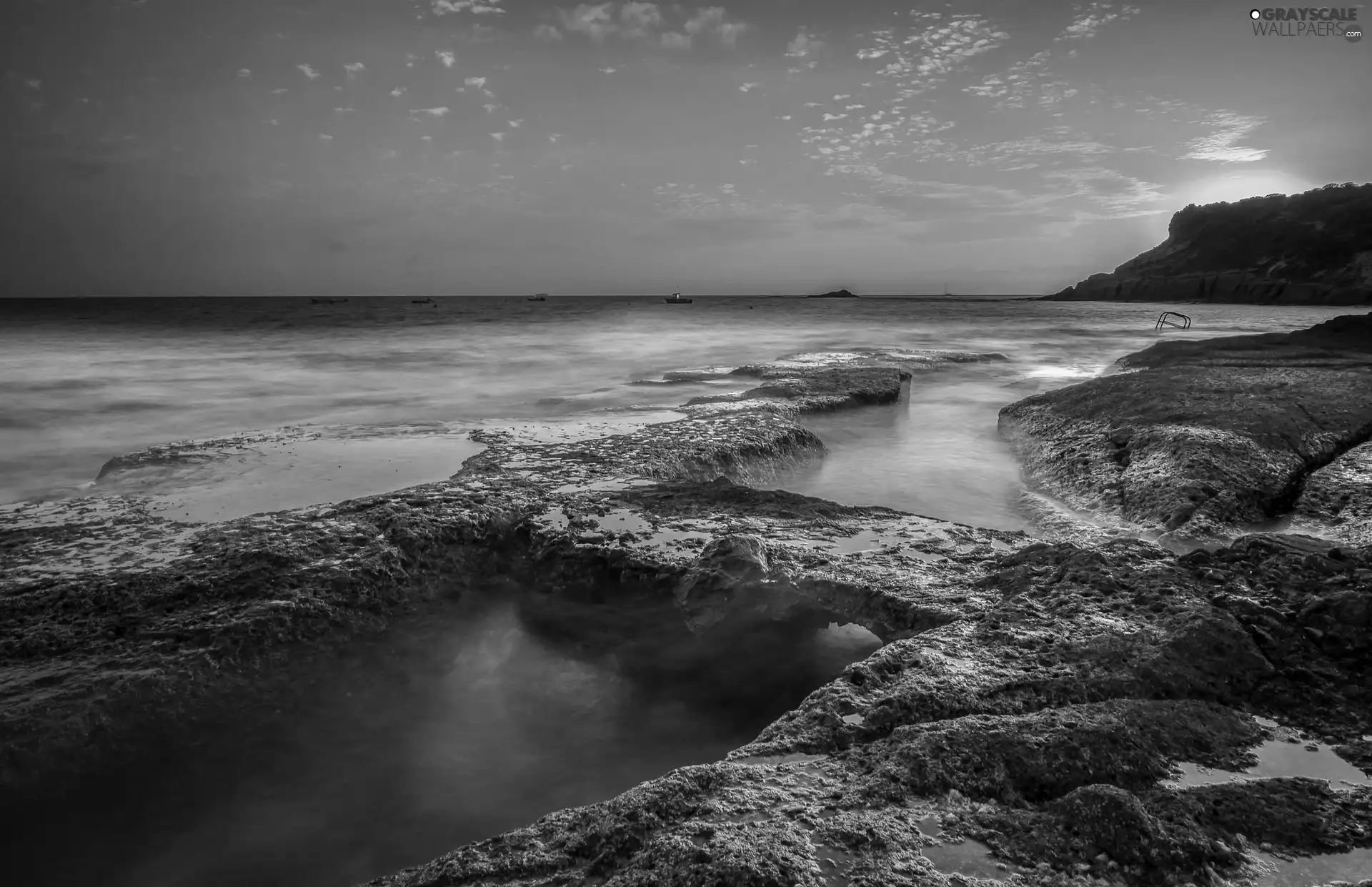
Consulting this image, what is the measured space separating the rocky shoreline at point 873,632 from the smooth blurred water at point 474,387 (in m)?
1.16

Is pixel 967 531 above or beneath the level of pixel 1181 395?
beneath

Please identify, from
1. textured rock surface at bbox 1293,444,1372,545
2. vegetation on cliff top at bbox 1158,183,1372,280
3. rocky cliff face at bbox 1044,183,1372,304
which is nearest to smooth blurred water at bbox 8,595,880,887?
textured rock surface at bbox 1293,444,1372,545

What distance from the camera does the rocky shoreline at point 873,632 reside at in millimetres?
1421

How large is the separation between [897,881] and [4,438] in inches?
413

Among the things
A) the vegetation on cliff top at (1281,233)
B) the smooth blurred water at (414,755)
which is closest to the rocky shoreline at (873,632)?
the smooth blurred water at (414,755)

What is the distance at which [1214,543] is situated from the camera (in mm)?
3551

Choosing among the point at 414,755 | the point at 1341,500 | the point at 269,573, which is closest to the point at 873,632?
the point at 414,755

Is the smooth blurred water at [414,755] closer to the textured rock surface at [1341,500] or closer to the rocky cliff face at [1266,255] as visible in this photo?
the textured rock surface at [1341,500]

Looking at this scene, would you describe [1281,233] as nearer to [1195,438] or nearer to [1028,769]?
[1195,438]

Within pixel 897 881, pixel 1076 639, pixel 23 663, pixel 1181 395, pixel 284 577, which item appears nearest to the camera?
pixel 897 881

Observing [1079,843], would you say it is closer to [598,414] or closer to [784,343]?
[598,414]

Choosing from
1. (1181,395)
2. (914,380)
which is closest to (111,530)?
(1181,395)

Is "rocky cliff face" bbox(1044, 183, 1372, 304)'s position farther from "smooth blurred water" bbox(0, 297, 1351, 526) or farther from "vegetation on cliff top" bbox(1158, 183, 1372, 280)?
"smooth blurred water" bbox(0, 297, 1351, 526)

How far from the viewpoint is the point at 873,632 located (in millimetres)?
2639
